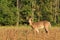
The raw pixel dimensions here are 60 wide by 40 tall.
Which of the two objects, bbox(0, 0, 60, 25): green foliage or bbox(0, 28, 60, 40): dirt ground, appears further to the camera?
bbox(0, 0, 60, 25): green foliage

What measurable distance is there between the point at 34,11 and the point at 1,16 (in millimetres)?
6345

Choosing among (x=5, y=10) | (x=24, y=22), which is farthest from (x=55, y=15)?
(x=5, y=10)

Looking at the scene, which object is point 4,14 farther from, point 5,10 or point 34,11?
point 34,11

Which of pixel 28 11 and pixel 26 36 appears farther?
pixel 28 11

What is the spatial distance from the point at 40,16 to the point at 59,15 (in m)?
3.81

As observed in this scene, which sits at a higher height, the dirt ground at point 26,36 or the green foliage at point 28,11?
the dirt ground at point 26,36

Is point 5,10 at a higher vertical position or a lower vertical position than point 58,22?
higher

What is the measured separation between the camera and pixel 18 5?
41719 millimetres

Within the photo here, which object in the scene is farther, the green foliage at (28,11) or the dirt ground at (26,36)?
the green foliage at (28,11)

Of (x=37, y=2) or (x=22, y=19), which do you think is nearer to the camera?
(x=22, y=19)

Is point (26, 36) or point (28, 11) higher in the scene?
point (26, 36)

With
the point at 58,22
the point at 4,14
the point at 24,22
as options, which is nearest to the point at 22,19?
the point at 24,22

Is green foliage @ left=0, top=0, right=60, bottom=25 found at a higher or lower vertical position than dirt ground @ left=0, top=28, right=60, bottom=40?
lower

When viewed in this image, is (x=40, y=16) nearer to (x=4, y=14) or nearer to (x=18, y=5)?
(x=18, y=5)
